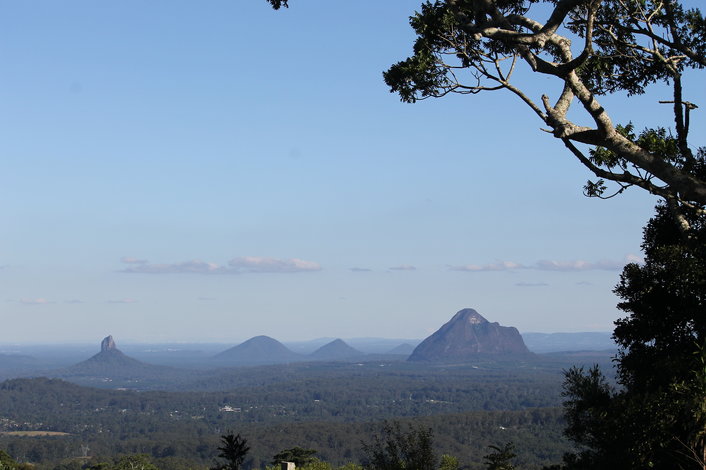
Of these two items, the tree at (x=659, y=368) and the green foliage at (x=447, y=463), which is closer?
the tree at (x=659, y=368)

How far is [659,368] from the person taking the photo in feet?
45.7

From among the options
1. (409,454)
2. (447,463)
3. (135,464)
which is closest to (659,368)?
(409,454)

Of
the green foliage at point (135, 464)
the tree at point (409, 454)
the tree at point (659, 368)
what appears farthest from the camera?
the green foliage at point (135, 464)

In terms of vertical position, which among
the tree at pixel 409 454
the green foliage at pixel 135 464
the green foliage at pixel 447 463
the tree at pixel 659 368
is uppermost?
the tree at pixel 659 368

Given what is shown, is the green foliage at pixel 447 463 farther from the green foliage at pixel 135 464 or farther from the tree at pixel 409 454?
the green foliage at pixel 135 464

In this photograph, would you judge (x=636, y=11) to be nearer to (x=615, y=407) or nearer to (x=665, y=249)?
(x=665, y=249)

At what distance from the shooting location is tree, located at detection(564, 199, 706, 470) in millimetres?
12406

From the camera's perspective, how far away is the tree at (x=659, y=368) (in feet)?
40.7

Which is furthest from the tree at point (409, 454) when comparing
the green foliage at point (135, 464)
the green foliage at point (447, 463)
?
the green foliage at point (135, 464)

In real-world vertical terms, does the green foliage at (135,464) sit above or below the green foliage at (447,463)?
below

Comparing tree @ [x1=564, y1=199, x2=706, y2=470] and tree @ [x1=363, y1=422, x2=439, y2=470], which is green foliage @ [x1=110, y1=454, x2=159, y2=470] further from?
tree @ [x1=564, y1=199, x2=706, y2=470]

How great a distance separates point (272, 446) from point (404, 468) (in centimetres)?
17168

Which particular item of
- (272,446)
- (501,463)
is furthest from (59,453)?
(501,463)

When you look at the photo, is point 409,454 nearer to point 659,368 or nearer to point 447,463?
point 447,463
